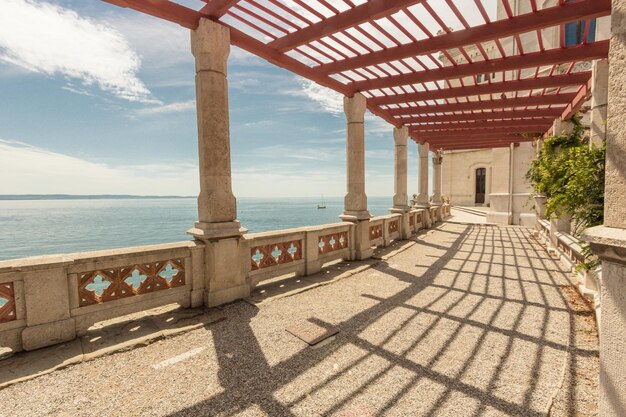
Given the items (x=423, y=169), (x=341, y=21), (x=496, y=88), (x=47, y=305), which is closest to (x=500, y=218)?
(x=423, y=169)

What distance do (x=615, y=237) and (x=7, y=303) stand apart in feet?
19.3

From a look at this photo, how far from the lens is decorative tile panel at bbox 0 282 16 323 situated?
3.39 meters

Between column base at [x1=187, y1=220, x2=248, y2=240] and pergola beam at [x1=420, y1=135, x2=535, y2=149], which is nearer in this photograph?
column base at [x1=187, y1=220, x2=248, y2=240]

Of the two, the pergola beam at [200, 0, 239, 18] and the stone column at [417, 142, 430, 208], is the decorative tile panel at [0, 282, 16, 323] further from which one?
the stone column at [417, 142, 430, 208]

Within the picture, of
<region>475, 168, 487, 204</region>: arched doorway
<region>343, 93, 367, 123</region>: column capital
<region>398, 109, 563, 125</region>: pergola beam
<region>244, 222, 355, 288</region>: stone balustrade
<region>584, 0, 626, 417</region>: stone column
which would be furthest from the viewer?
<region>475, 168, 487, 204</region>: arched doorway

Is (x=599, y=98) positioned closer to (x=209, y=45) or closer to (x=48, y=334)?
(x=209, y=45)

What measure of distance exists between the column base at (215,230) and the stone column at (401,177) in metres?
8.51

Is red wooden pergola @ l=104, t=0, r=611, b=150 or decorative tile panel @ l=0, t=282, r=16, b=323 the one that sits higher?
red wooden pergola @ l=104, t=0, r=611, b=150

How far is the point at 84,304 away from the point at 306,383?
331cm

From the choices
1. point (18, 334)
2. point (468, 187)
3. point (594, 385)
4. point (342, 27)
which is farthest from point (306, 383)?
point (468, 187)

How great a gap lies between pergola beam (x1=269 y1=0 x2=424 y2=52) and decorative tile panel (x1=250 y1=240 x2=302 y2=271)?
417 centimetres

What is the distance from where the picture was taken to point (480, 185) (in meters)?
30.3

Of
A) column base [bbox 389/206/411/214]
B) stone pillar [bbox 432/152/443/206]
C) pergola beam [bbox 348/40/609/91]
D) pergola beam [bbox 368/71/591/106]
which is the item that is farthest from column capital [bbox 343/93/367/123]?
stone pillar [bbox 432/152/443/206]

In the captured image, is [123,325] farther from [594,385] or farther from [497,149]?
[497,149]
